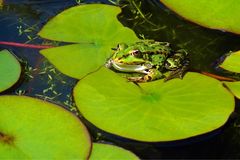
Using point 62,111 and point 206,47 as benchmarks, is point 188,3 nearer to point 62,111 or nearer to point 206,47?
point 206,47

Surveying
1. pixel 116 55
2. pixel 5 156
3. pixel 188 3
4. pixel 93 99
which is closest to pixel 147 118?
pixel 93 99

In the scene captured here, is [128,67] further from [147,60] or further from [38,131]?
[38,131]

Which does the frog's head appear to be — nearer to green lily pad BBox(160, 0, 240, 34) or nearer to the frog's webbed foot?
the frog's webbed foot

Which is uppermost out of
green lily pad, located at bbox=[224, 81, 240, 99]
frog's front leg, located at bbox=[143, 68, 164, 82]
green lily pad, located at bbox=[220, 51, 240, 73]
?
green lily pad, located at bbox=[220, 51, 240, 73]

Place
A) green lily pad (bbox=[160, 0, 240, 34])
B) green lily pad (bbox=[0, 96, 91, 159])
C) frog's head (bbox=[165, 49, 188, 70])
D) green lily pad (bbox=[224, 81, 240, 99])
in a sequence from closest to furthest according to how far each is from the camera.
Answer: green lily pad (bbox=[0, 96, 91, 159])
green lily pad (bbox=[224, 81, 240, 99])
frog's head (bbox=[165, 49, 188, 70])
green lily pad (bbox=[160, 0, 240, 34])

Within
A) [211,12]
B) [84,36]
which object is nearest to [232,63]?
[211,12]

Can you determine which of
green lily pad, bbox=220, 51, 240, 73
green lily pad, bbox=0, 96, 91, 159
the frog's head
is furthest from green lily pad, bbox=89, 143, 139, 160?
green lily pad, bbox=220, 51, 240, 73
